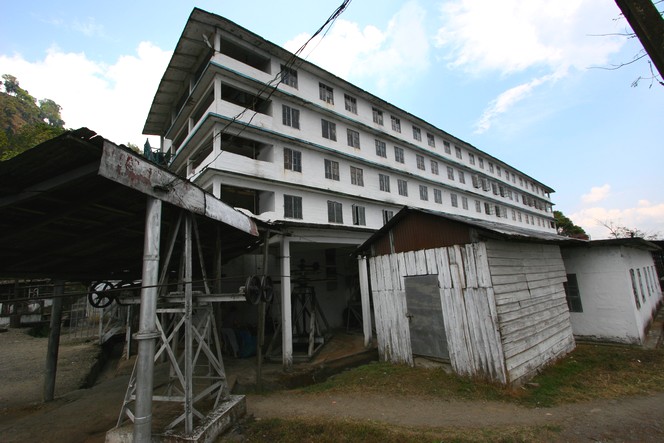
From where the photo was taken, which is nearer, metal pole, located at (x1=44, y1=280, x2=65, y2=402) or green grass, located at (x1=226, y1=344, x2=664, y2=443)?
green grass, located at (x1=226, y1=344, x2=664, y2=443)

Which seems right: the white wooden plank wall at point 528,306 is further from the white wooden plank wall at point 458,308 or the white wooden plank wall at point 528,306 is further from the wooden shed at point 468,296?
the white wooden plank wall at point 458,308

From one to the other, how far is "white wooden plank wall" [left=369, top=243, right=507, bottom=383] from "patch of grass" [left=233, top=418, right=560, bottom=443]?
7.46 ft

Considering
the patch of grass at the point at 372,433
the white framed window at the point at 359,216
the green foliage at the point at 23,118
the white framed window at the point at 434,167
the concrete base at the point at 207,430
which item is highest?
the green foliage at the point at 23,118

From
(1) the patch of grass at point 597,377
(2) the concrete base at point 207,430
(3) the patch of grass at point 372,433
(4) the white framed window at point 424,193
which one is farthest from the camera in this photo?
(4) the white framed window at point 424,193

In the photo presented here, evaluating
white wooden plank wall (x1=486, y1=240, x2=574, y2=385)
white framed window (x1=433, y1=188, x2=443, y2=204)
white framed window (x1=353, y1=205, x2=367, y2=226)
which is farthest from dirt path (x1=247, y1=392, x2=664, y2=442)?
white framed window (x1=433, y1=188, x2=443, y2=204)

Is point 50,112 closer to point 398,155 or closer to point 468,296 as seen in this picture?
point 398,155

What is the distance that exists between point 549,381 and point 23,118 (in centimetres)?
8578

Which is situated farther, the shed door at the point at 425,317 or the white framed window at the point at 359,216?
the white framed window at the point at 359,216

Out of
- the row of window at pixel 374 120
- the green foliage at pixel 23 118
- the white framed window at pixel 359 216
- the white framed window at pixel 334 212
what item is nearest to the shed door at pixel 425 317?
the row of window at pixel 374 120

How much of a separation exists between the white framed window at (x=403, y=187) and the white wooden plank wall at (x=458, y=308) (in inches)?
642

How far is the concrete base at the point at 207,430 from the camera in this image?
4.80 metres

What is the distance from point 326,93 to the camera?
2214cm

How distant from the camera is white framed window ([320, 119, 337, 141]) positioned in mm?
21281

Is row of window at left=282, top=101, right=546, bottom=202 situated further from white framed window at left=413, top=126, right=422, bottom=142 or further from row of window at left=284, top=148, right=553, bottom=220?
white framed window at left=413, top=126, right=422, bottom=142
